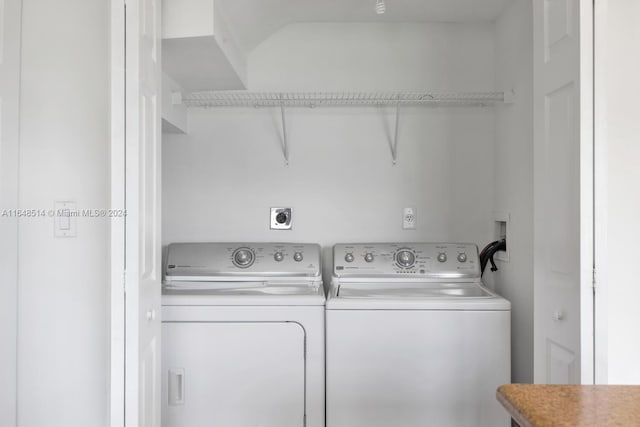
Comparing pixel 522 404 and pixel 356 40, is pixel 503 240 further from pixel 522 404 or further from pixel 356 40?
pixel 522 404

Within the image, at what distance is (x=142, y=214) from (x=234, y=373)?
0.94 metres

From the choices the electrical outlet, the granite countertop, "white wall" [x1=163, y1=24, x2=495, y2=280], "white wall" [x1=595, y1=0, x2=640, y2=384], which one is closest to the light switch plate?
"white wall" [x1=163, y1=24, x2=495, y2=280]

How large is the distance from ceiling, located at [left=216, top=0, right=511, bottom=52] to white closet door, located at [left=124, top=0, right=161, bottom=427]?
0.84 meters

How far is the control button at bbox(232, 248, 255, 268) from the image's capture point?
2.44m

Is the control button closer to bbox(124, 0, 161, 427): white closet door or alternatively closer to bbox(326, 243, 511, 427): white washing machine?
bbox(326, 243, 511, 427): white washing machine

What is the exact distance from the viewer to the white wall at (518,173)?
2109mm

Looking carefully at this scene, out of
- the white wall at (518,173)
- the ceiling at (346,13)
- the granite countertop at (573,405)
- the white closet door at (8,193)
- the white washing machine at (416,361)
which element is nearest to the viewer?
the granite countertop at (573,405)

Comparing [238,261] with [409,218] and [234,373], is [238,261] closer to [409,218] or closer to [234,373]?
[234,373]

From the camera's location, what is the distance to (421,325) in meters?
2.00

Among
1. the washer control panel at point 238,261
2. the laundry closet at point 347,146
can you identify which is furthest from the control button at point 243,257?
the laundry closet at point 347,146

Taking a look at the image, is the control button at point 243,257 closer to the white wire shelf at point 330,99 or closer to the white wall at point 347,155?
the white wall at point 347,155

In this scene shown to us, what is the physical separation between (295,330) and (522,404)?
129 cm

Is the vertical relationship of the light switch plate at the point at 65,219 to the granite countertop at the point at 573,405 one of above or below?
above

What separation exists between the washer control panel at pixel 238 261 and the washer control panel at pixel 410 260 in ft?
0.57
